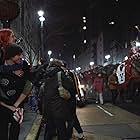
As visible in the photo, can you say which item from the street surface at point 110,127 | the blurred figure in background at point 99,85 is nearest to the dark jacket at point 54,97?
the street surface at point 110,127

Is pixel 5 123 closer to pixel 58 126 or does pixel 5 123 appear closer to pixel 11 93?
pixel 11 93

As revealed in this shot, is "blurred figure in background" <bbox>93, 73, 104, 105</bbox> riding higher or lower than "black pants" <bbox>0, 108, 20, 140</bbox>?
higher

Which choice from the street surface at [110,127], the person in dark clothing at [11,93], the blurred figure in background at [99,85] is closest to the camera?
the person in dark clothing at [11,93]

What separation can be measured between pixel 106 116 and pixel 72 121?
23.5ft

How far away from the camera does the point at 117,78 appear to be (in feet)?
72.4

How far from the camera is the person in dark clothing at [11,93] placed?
16.9 ft

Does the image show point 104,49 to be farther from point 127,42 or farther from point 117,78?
point 117,78

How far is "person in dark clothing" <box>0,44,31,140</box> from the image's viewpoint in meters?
5.14

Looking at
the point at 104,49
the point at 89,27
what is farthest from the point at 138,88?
the point at 89,27

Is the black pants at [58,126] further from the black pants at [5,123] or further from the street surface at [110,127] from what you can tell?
the street surface at [110,127]

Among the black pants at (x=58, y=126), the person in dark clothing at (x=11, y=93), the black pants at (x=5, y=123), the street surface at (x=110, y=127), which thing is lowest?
the street surface at (x=110, y=127)

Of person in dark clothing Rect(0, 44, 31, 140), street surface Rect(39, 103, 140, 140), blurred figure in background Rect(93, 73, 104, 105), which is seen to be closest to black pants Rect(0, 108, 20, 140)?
person in dark clothing Rect(0, 44, 31, 140)

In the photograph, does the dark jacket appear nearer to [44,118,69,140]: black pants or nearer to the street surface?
[44,118,69,140]: black pants

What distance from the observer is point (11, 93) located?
517cm
